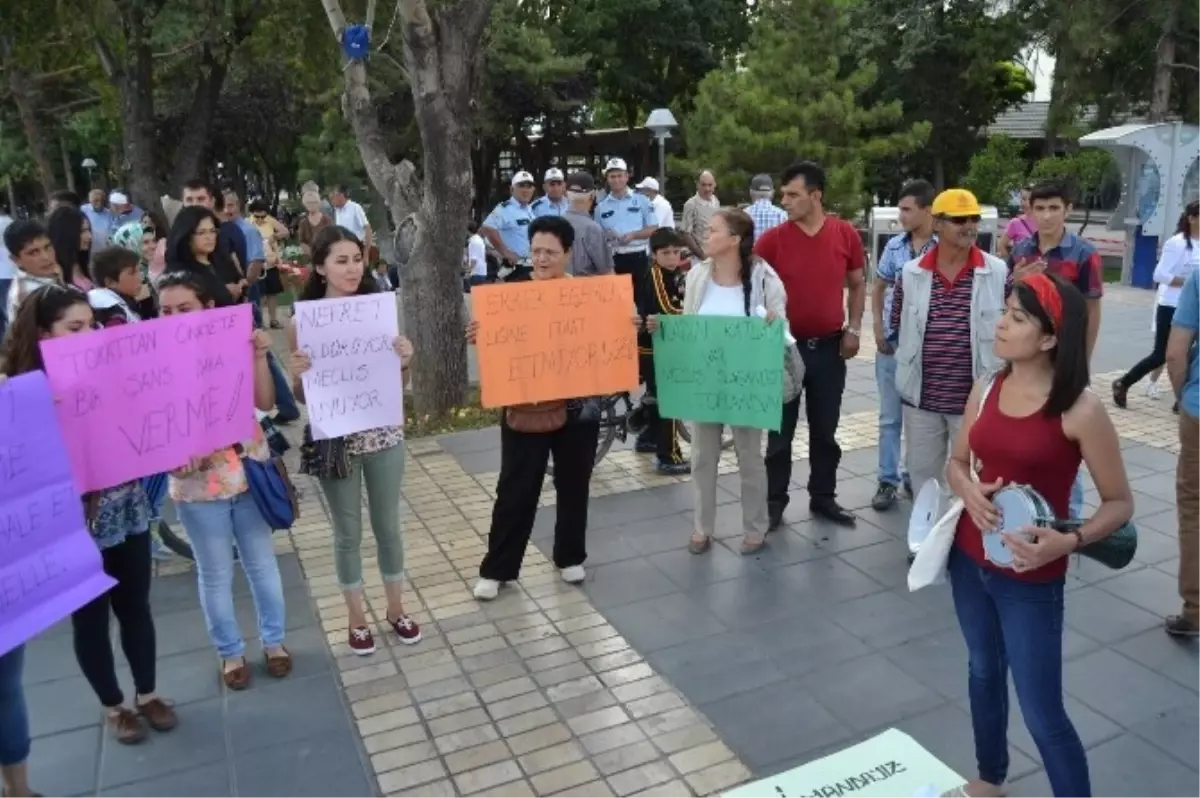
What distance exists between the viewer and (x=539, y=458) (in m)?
4.55

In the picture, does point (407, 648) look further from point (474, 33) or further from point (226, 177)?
point (226, 177)

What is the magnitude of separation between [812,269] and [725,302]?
0.60m

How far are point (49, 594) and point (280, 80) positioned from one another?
25.1 m

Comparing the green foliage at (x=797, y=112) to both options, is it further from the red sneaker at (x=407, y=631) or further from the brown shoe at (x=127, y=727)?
the brown shoe at (x=127, y=727)

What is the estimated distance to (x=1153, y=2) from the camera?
66.1ft

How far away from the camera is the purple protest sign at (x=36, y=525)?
278 cm

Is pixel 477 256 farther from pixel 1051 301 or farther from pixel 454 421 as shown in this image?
pixel 1051 301

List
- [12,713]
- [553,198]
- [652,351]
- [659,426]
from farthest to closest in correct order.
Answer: [553,198], [659,426], [652,351], [12,713]

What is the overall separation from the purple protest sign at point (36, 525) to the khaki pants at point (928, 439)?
3.59 meters

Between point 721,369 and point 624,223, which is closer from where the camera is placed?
point 721,369

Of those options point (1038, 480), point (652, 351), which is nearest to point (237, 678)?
point (1038, 480)

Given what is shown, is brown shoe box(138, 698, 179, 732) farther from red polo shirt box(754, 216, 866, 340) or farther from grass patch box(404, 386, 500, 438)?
grass patch box(404, 386, 500, 438)

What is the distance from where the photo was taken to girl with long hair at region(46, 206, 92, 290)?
17.9 feet

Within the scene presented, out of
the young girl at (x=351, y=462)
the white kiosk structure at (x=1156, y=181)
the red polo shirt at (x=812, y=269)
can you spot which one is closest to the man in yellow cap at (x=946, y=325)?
the red polo shirt at (x=812, y=269)
